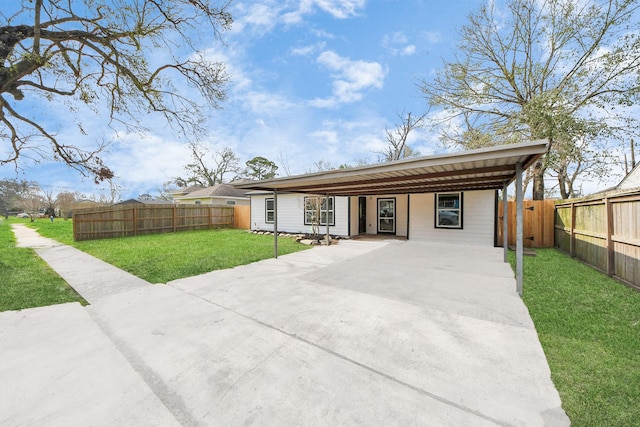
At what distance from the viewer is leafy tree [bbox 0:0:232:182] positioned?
19.0 feet

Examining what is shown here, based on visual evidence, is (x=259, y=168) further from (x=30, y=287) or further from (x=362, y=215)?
(x=30, y=287)

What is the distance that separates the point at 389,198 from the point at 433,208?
2.12m

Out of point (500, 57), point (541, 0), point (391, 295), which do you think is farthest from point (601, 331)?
point (541, 0)

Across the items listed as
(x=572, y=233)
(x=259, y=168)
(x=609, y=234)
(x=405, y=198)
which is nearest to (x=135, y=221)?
(x=405, y=198)

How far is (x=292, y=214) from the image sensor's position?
12.6 meters

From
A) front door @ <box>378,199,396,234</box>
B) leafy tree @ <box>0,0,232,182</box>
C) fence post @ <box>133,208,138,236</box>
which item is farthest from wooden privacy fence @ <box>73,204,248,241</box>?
front door @ <box>378,199,396,234</box>

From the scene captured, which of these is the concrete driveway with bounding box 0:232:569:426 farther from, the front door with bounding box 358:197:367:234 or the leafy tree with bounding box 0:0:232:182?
the front door with bounding box 358:197:367:234

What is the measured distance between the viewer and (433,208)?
9.55 metres

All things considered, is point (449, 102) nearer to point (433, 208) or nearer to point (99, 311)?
point (433, 208)

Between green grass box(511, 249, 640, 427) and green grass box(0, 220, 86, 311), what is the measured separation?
5.58 metres

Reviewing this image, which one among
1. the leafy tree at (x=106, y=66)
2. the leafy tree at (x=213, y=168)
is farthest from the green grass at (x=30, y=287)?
the leafy tree at (x=213, y=168)

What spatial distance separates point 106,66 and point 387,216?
11239 millimetres

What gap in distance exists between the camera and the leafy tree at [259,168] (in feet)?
99.9

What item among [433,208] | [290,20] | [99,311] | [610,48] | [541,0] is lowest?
[99,311]
